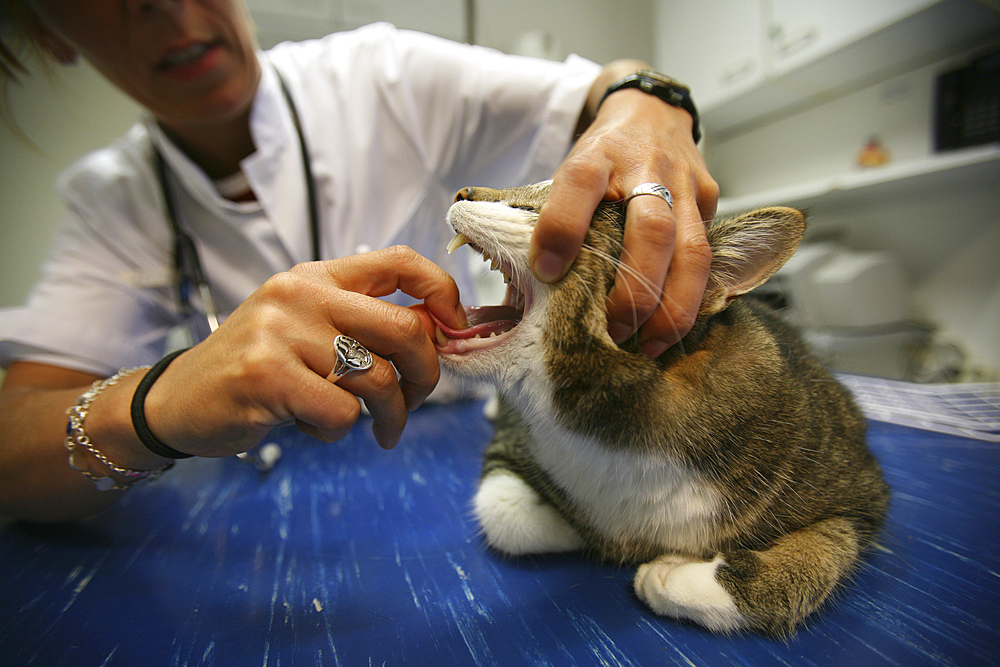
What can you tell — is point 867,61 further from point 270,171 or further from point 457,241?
point 270,171

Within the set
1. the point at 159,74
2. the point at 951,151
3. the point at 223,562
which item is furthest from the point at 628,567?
the point at 951,151

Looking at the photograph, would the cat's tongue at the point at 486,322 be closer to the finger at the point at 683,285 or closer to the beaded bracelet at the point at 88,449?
the finger at the point at 683,285

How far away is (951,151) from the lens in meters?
1.31

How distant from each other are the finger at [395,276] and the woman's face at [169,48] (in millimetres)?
642

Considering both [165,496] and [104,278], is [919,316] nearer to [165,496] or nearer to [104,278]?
[165,496]

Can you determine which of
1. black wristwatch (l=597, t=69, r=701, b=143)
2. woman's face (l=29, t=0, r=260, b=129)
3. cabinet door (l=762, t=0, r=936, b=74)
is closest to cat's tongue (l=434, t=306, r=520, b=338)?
black wristwatch (l=597, t=69, r=701, b=143)

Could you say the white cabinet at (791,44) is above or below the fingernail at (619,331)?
above

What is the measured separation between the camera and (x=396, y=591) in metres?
0.51

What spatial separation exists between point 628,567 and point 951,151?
1.66m

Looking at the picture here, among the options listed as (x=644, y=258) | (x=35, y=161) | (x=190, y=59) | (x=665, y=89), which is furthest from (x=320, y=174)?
(x=644, y=258)

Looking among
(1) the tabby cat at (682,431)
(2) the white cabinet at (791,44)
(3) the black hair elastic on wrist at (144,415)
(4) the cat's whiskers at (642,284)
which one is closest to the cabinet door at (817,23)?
(2) the white cabinet at (791,44)

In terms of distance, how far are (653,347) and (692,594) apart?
26cm

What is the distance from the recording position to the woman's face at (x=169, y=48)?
714 mm

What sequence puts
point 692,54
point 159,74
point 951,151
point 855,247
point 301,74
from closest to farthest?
point 159,74, point 301,74, point 951,151, point 855,247, point 692,54
